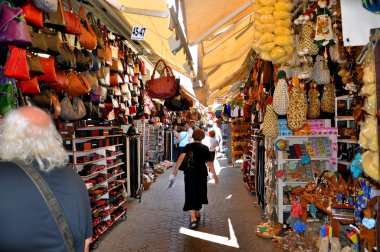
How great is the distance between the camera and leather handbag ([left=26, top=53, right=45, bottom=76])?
268 cm

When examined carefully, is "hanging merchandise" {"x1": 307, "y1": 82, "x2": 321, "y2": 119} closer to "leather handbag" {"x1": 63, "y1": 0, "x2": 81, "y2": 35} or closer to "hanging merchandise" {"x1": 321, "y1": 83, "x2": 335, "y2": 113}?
"hanging merchandise" {"x1": 321, "y1": 83, "x2": 335, "y2": 113}

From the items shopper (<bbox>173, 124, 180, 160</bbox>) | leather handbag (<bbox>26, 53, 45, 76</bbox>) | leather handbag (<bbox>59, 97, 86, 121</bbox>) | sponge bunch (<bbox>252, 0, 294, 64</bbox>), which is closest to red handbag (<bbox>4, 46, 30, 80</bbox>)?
leather handbag (<bbox>26, 53, 45, 76</bbox>)

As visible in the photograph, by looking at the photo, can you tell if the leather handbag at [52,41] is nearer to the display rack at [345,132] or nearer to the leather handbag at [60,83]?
the leather handbag at [60,83]

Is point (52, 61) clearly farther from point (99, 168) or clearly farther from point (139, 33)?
point (99, 168)

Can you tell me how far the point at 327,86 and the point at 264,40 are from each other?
4.48 ft

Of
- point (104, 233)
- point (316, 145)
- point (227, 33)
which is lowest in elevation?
point (104, 233)

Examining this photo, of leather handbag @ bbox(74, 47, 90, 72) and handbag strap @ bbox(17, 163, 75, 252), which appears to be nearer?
handbag strap @ bbox(17, 163, 75, 252)

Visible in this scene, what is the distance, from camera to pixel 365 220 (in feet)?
8.18

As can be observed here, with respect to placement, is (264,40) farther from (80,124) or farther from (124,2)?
(80,124)

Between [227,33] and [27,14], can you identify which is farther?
[227,33]

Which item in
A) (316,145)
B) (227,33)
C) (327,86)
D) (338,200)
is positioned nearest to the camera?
(338,200)

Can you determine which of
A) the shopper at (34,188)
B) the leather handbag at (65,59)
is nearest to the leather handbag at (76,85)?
the leather handbag at (65,59)

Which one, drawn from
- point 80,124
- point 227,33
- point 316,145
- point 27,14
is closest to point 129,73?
point 80,124

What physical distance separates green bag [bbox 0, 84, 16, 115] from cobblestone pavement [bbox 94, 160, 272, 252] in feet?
10.9
